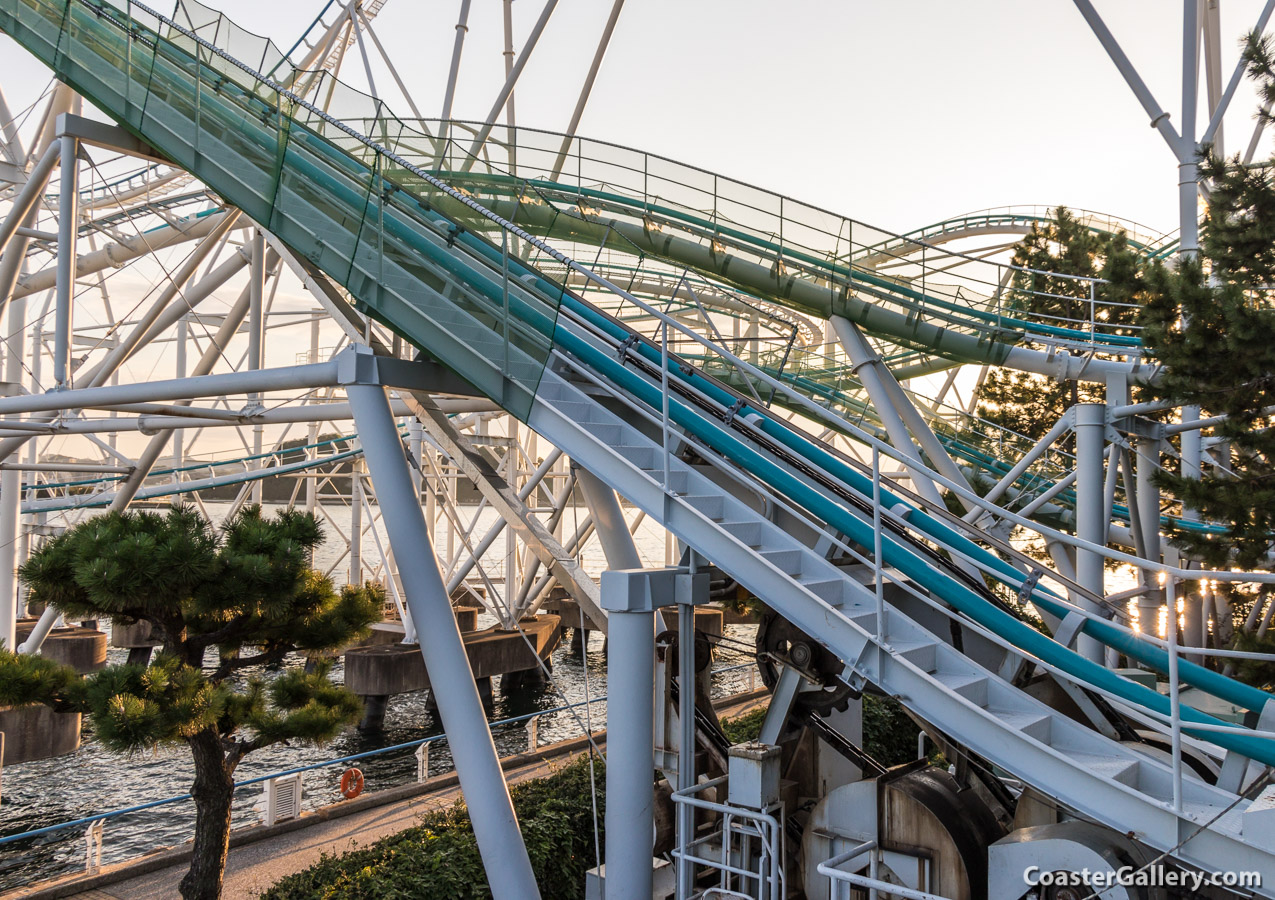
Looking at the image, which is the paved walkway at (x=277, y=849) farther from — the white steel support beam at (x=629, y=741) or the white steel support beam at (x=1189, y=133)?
the white steel support beam at (x=1189, y=133)

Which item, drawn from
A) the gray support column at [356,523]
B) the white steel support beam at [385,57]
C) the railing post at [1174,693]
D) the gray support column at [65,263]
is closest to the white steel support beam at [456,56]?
the white steel support beam at [385,57]

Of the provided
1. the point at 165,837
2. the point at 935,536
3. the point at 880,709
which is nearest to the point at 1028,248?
the point at 880,709

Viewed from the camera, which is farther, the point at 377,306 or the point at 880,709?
the point at 880,709

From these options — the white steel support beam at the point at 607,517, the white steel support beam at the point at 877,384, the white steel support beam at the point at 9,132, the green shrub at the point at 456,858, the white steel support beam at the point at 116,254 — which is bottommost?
the green shrub at the point at 456,858

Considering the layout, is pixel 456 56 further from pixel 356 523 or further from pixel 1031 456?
pixel 356 523

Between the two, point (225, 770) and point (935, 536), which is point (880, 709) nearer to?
point (935, 536)

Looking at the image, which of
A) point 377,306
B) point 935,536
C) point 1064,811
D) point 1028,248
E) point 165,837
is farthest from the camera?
point 1028,248
